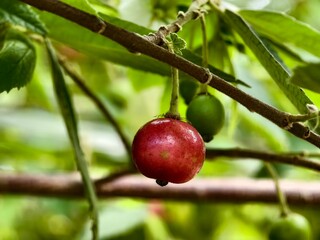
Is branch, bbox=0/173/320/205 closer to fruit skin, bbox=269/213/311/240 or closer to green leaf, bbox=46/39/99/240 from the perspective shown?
fruit skin, bbox=269/213/311/240

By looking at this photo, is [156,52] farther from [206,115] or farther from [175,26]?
[206,115]

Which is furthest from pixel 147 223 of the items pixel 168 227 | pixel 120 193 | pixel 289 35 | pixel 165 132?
pixel 165 132

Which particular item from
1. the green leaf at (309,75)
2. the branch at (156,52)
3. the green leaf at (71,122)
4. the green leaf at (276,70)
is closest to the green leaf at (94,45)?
the green leaf at (71,122)

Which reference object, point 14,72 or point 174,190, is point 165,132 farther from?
point 174,190

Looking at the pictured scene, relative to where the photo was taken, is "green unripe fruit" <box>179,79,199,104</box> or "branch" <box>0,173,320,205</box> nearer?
"green unripe fruit" <box>179,79,199,104</box>

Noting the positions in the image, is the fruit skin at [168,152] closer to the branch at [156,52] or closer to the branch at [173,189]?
the branch at [156,52]

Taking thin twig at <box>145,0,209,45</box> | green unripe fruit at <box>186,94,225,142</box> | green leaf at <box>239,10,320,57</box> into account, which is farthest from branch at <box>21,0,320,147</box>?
green leaf at <box>239,10,320,57</box>
